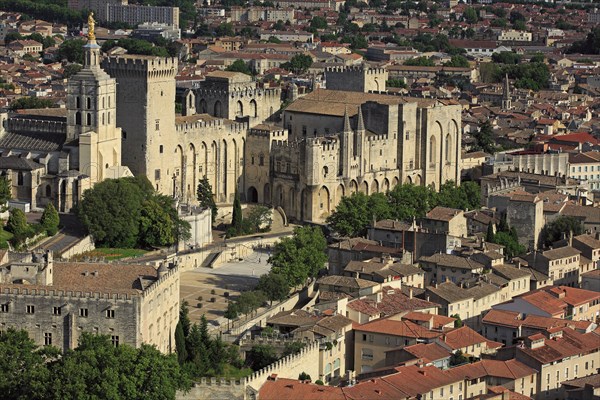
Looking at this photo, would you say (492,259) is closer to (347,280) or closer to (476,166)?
(347,280)

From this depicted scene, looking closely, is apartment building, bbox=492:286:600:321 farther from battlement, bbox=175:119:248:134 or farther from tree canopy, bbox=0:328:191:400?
battlement, bbox=175:119:248:134

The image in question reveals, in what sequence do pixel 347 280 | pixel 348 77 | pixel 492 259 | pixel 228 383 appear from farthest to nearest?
pixel 348 77 → pixel 492 259 → pixel 347 280 → pixel 228 383

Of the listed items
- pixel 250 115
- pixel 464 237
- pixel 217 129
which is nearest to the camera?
pixel 464 237

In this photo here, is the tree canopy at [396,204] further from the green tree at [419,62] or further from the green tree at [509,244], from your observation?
the green tree at [419,62]

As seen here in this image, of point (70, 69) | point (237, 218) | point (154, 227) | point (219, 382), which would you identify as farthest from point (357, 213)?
point (70, 69)

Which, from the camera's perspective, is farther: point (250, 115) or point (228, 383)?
point (250, 115)

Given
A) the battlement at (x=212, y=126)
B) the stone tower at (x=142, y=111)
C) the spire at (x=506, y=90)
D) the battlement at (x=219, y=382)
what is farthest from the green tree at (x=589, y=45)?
the battlement at (x=219, y=382)

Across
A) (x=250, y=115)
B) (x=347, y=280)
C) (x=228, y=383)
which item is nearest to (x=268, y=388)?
(x=228, y=383)
